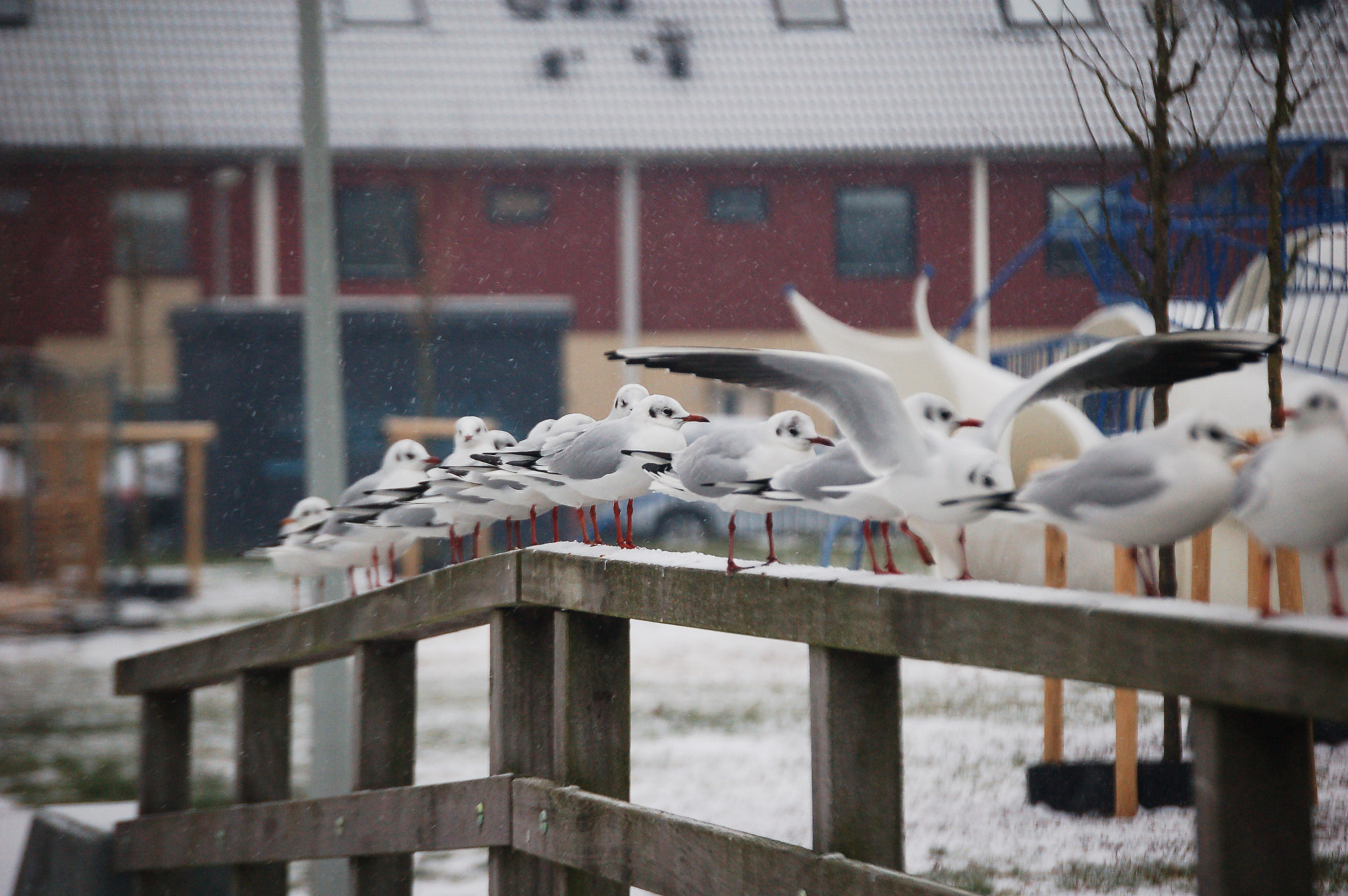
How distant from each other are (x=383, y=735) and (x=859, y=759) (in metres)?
1.33

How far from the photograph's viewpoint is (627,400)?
187cm

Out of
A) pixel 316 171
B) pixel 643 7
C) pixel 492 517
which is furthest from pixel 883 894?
pixel 643 7

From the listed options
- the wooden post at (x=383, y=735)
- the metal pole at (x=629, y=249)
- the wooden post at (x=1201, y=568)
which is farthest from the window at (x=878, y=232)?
the wooden post at (x=383, y=735)

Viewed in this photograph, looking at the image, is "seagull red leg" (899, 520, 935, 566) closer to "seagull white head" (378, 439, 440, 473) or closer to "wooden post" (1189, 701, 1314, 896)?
"wooden post" (1189, 701, 1314, 896)

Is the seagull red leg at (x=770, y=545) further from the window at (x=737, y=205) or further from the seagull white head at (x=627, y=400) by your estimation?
the window at (x=737, y=205)

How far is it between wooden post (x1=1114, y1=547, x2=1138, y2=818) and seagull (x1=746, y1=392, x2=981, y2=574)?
184 centimetres

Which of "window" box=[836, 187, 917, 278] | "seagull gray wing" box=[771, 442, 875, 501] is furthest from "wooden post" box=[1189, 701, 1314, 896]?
"window" box=[836, 187, 917, 278]

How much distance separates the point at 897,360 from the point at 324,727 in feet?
10.2

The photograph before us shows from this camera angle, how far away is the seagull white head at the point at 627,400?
185 cm

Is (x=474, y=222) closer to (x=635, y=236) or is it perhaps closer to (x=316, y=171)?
(x=635, y=236)

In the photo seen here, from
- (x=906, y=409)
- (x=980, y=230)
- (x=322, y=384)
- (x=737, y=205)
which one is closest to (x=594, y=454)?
(x=906, y=409)

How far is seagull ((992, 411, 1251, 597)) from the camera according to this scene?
1.10 metres

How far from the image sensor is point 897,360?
5859 millimetres

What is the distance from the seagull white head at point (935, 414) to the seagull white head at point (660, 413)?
0.42 metres
